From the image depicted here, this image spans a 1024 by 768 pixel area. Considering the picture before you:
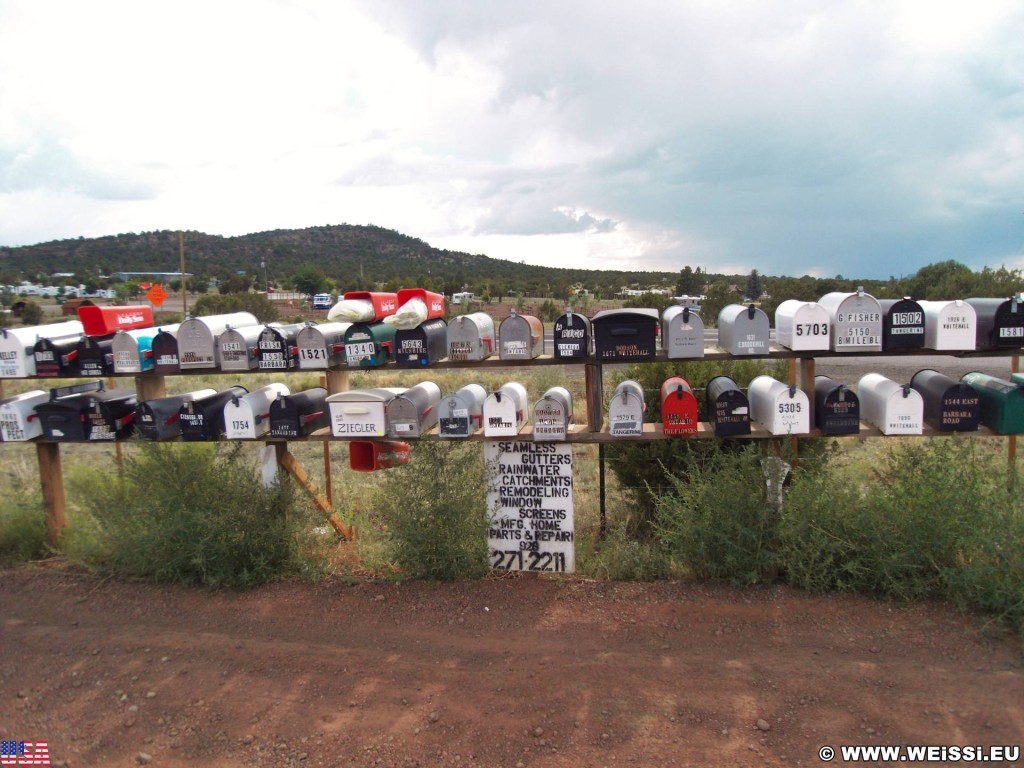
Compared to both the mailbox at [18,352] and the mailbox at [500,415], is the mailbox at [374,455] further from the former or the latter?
the mailbox at [18,352]

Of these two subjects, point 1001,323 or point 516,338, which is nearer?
point 1001,323

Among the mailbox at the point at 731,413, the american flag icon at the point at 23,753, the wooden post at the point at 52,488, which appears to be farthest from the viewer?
the wooden post at the point at 52,488

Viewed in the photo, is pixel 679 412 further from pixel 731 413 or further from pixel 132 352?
pixel 132 352

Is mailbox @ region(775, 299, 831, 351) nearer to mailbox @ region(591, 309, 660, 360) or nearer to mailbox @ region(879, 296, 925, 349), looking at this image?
mailbox @ region(879, 296, 925, 349)

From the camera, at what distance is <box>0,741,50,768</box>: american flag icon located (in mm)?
3174

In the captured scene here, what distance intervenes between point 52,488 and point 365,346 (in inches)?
115

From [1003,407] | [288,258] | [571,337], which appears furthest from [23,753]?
[288,258]

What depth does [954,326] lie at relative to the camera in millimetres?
4211

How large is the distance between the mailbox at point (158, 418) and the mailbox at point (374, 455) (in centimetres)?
120

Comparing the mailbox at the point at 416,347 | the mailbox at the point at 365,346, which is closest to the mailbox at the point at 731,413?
the mailbox at the point at 416,347

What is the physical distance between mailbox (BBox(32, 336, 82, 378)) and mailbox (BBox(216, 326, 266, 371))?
4.00 feet

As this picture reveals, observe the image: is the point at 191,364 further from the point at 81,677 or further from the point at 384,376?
the point at 384,376

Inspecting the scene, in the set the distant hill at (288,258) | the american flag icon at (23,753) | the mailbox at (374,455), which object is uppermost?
the distant hill at (288,258)

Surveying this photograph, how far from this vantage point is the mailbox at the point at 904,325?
424cm
